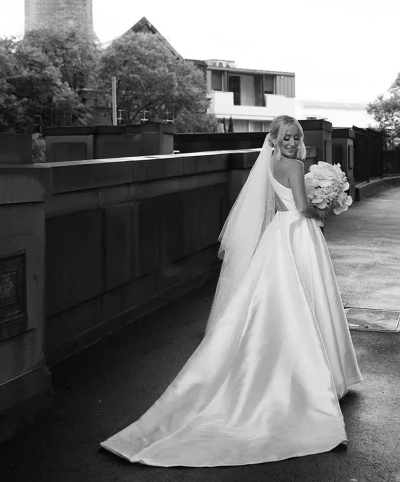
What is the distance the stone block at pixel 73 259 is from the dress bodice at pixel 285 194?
1.61m

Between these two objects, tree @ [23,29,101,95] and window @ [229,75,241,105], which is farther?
window @ [229,75,241,105]

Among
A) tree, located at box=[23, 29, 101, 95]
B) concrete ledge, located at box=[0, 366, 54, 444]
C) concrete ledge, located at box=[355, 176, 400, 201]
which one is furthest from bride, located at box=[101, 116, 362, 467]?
tree, located at box=[23, 29, 101, 95]

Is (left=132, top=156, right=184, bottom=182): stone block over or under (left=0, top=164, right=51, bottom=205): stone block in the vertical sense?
over

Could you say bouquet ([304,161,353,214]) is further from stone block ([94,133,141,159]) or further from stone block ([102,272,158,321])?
stone block ([94,133,141,159])

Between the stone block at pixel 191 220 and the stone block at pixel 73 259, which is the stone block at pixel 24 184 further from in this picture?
the stone block at pixel 191 220

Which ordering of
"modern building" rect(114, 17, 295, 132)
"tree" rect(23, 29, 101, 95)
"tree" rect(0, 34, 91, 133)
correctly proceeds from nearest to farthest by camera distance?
"tree" rect(0, 34, 91, 133), "tree" rect(23, 29, 101, 95), "modern building" rect(114, 17, 295, 132)

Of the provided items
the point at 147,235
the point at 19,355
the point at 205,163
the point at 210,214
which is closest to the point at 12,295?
the point at 19,355

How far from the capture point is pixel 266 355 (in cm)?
493

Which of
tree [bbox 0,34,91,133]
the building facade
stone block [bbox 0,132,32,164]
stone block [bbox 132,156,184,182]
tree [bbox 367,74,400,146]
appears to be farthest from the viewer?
the building facade

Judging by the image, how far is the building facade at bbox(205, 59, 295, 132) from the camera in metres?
105

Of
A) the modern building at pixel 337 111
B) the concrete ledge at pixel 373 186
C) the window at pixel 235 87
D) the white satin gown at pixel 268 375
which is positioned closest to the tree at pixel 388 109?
the concrete ledge at pixel 373 186

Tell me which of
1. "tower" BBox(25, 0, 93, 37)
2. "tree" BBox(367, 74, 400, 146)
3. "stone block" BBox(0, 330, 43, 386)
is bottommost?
"stone block" BBox(0, 330, 43, 386)

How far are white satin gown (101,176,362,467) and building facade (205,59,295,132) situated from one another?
98.6 meters

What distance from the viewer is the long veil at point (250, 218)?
18.3 ft
